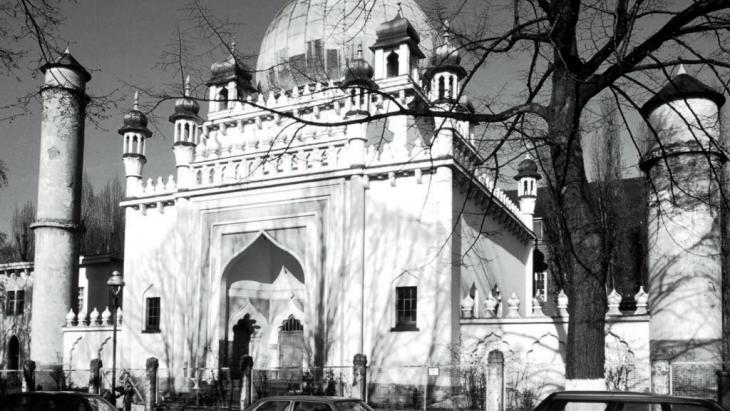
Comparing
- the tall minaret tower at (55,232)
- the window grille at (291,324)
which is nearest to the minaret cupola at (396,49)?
the window grille at (291,324)

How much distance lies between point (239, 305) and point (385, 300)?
19.2 ft

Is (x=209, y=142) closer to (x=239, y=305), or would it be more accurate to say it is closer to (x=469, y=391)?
(x=239, y=305)

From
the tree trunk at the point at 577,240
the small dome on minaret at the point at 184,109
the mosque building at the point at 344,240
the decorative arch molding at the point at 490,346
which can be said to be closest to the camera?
the tree trunk at the point at 577,240

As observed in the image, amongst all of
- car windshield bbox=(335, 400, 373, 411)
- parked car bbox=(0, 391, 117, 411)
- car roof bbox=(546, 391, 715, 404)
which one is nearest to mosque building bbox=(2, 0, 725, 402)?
car windshield bbox=(335, 400, 373, 411)

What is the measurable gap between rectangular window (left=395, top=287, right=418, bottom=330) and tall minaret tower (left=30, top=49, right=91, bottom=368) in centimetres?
1362

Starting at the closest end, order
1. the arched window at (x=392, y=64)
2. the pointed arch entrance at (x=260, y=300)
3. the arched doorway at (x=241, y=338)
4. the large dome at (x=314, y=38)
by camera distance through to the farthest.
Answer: the pointed arch entrance at (x=260, y=300)
the arched doorway at (x=241, y=338)
the arched window at (x=392, y=64)
the large dome at (x=314, y=38)

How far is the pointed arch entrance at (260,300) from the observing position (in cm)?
2556

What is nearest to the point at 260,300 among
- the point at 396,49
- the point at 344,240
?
the point at 344,240

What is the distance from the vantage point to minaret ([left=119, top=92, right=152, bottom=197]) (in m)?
28.5

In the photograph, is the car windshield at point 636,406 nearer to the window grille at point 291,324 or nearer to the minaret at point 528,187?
the window grille at point 291,324

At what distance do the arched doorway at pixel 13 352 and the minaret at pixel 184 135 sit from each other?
14.5 m

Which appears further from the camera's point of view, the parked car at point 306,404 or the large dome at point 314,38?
the large dome at point 314,38

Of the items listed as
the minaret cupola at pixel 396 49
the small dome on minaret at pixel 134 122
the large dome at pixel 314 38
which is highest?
the large dome at pixel 314 38

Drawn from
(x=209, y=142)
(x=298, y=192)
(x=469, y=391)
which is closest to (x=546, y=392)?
(x=469, y=391)
